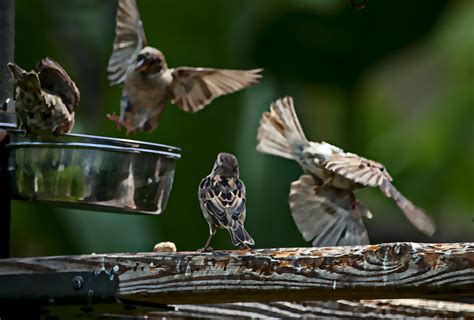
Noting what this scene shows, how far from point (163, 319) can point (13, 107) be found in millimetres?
732

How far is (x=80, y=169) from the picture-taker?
129 inches

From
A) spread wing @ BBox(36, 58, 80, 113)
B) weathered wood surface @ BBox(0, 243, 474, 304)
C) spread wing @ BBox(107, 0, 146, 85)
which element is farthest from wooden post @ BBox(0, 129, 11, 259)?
spread wing @ BBox(107, 0, 146, 85)

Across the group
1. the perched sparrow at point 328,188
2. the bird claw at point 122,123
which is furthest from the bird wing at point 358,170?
the bird claw at point 122,123

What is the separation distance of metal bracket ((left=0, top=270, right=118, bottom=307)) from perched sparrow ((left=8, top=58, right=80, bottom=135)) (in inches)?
24.2

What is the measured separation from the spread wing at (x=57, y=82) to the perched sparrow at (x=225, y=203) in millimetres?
497

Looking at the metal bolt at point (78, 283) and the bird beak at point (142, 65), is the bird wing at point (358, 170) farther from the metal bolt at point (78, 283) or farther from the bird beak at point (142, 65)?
the metal bolt at point (78, 283)

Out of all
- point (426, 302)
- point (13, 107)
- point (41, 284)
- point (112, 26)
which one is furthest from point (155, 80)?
point (112, 26)

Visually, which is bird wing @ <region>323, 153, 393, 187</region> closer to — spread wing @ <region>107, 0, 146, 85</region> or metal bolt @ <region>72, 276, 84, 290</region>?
spread wing @ <region>107, 0, 146, 85</region>

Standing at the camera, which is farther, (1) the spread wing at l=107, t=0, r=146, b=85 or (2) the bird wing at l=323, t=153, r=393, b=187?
(1) the spread wing at l=107, t=0, r=146, b=85

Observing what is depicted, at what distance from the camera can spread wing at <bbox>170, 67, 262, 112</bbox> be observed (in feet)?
15.4

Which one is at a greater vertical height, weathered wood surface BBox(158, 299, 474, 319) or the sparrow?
the sparrow

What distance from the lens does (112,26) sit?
7.00 meters

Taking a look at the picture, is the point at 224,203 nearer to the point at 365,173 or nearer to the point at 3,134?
the point at 3,134

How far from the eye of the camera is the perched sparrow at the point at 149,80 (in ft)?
15.2
